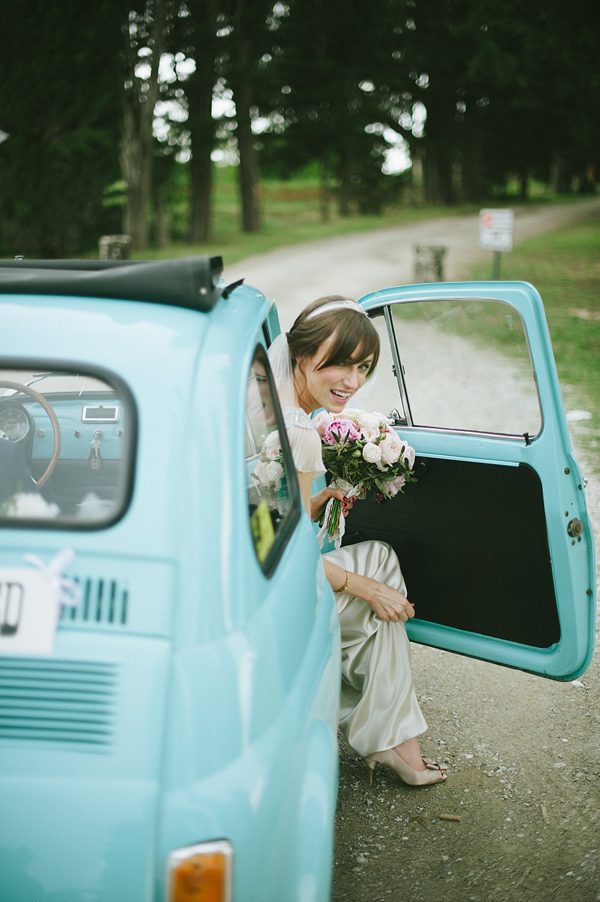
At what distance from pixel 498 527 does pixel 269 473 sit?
39.5 inches

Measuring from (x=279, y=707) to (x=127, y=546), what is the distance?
0.46m

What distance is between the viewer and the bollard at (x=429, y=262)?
54.6 feet

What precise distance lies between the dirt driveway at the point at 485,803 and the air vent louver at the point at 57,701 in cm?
139

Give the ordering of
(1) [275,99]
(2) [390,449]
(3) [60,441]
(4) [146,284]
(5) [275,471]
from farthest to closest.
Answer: (1) [275,99] < (3) [60,441] < (2) [390,449] < (5) [275,471] < (4) [146,284]

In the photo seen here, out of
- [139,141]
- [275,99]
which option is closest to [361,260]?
[139,141]

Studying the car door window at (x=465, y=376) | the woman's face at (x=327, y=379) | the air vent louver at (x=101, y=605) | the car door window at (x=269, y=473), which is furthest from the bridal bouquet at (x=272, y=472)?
the car door window at (x=465, y=376)

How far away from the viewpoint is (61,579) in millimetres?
1665

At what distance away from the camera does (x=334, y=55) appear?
36.3m

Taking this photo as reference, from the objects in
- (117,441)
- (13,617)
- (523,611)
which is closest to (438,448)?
(523,611)

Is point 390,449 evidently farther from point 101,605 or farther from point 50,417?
point 101,605

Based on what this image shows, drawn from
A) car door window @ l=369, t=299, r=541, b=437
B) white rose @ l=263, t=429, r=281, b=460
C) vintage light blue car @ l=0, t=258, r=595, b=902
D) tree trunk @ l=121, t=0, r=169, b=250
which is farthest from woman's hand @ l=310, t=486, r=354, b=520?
tree trunk @ l=121, t=0, r=169, b=250

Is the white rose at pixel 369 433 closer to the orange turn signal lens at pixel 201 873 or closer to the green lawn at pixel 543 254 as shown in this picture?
the orange turn signal lens at pixel 201 873

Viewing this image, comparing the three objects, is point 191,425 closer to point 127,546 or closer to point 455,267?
point 127,546

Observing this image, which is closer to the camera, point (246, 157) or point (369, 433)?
point (369, 433)
